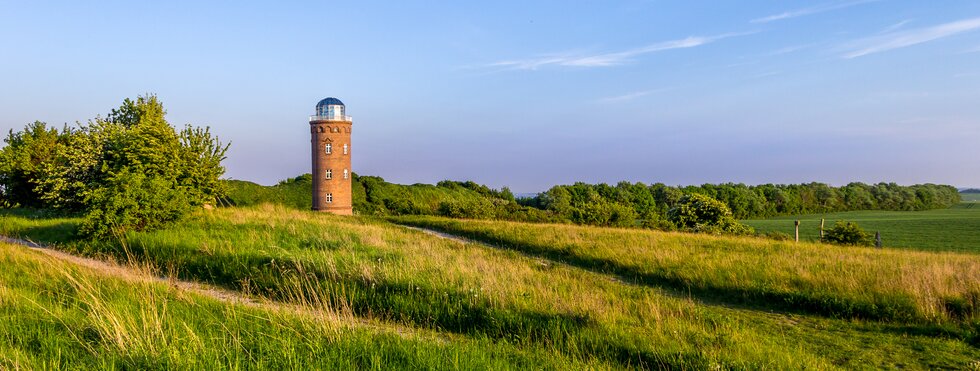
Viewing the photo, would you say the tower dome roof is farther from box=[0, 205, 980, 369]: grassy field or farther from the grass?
the grass

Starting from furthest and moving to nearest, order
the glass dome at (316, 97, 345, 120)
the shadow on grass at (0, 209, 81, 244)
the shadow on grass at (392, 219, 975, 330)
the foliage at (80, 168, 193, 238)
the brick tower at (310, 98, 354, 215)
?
the glass dome at (316, 97, 345, 120), the brick tower at (310, 98, 354, 215), the shadow on grass at (0, 209, 81, 244), the foliage at (80, 168, 193, 238), the shadow on grass at (392, 219, 975, 330)

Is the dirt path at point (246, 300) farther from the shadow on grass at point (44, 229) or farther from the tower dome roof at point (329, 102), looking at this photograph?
the tower dome roof at point (329, 102)

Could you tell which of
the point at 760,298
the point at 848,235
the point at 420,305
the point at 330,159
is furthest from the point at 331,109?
the point at 760,298

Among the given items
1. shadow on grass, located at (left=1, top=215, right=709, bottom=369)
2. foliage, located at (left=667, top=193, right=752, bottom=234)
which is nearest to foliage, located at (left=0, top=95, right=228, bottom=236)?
shadow on grass, located at (left=1, top=215, right=709, bottom=369)

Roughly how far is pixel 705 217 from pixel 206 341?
1476 inches

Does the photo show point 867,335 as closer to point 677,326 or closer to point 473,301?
point 677,326

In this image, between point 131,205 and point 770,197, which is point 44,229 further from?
point 770,197

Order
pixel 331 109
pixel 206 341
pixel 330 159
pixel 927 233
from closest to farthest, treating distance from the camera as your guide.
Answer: pixel 206 341 → pixel 330 159 → pixel 331 109 → pixel 927 233

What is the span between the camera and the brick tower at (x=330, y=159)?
50406mm

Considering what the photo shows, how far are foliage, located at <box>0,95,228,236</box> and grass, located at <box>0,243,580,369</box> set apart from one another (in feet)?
33.1

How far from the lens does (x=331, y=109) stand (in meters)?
51.4

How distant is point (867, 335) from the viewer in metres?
8.22

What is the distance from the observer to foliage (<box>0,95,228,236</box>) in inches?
633

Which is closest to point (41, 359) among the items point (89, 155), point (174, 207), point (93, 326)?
point (93, 326)
